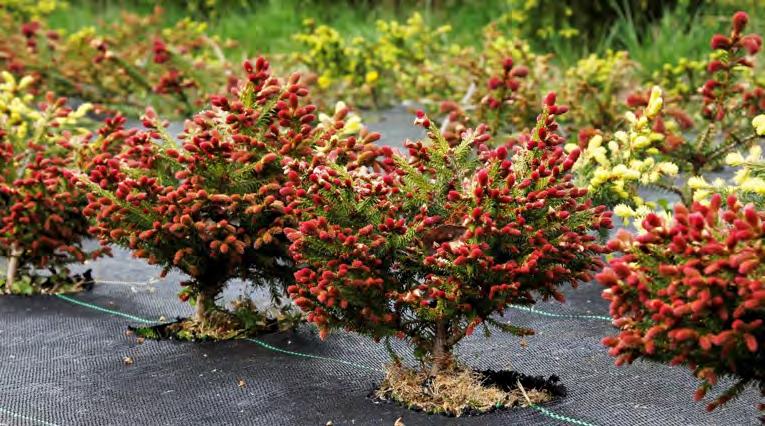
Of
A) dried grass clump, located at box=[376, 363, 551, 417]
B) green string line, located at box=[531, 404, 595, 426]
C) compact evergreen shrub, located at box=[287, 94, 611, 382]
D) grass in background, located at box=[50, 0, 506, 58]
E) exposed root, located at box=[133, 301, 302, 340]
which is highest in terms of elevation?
grass in background, located at box=[50, 0, 506, 58]

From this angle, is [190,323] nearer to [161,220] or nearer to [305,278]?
[161,220]

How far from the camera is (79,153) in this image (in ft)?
13.7

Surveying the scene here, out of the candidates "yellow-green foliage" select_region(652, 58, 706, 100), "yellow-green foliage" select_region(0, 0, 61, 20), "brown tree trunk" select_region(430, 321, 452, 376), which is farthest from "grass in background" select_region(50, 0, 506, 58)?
"brown tree trunk" select_region(430, 321, 452, 376)

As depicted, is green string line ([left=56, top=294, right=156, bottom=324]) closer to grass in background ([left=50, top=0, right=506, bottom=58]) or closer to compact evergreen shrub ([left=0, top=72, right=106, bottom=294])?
compact evergreen shrub ([left=0, top=72, right=106, bottom=294])

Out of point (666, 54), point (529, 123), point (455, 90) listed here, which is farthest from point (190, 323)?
point (666, 54)

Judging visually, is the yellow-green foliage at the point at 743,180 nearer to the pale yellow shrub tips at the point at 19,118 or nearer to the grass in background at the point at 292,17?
the pale yellow shrub tips at the point at 19,118

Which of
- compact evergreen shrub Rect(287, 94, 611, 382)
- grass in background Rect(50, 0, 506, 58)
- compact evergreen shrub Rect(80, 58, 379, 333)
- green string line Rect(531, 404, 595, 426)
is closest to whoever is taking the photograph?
compact evergreen shrub Rect(287, 94, 611, 382)

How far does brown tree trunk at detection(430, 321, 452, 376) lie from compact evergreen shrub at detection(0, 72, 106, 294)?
1748 millimetres

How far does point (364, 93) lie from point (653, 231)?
5.70m

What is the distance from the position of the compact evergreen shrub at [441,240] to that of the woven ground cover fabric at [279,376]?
0.92ft

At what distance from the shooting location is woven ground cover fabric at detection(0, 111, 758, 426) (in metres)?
2.87

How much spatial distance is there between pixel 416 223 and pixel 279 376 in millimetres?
729

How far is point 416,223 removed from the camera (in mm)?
2848

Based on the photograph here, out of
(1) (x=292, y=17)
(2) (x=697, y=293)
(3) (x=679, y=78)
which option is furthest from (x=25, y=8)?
(2) (x=697, y=293)
